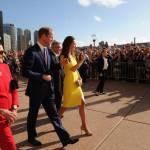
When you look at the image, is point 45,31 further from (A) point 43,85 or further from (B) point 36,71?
(A) point 43,85

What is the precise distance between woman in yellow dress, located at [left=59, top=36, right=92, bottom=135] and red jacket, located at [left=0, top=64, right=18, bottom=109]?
6.46ft

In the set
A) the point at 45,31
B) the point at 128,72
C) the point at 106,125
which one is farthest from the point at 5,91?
the point at 128,72

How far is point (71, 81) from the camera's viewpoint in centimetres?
517

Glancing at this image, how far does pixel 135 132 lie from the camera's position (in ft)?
17.5

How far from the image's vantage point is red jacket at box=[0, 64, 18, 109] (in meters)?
3.05

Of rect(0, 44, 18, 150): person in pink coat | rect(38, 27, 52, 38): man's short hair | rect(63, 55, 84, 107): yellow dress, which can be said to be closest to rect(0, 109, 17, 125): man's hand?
rect(0, 44, 18, 150): person in pink coat

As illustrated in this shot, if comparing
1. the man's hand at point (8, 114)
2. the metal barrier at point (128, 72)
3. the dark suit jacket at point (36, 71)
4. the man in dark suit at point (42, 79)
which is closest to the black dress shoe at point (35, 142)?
the man in dark suit at point (42, 79)

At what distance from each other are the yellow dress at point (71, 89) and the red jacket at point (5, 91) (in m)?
1.97

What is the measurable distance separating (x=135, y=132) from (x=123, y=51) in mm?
8785

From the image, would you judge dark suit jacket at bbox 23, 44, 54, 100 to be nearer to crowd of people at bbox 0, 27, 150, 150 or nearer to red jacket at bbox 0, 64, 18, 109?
crowd of people at bbox 0, 27, 150, 150

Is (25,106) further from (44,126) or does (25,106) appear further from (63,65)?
(63,65)

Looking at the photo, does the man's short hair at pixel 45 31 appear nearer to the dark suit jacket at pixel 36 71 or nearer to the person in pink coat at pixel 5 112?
the dark suit jacket at pixel 36 71

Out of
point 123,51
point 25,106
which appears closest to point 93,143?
point 25,106

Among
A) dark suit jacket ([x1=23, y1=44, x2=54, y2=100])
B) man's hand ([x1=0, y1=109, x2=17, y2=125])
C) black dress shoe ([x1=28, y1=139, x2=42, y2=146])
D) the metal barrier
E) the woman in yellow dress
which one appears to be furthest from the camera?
the metal barrier
